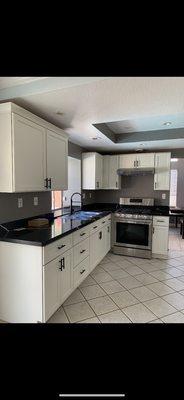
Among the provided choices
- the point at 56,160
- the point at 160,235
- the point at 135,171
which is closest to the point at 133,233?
the point at 160,235

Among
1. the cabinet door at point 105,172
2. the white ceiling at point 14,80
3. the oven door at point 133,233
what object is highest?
the white ceiling at point 14,80

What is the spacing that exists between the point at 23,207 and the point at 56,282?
1.00m

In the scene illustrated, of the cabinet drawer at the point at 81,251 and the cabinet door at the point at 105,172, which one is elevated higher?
the cabinet door at the point at 105,172

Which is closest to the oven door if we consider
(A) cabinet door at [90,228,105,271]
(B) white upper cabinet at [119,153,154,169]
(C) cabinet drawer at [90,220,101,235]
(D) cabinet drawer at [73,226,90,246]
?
(A) cabinet door at [90,228,105,271]

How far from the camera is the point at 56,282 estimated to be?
1976 mm

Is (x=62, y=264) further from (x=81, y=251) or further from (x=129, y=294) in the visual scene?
(x=129, y=294)

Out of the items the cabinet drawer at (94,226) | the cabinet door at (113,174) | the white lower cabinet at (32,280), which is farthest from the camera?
the cabinet door at (113,174)

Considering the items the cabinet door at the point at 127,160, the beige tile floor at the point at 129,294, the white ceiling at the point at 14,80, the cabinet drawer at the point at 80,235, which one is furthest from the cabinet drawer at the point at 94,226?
the white ceiling at the point at 14,80

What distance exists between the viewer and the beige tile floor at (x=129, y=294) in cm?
209

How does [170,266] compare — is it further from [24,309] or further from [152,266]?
[24,309]

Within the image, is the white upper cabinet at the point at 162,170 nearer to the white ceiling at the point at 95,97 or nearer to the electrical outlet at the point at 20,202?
the white ceiling at the point at 95,97

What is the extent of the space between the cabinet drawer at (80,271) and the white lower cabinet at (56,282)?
0.15m

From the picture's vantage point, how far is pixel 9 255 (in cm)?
185
